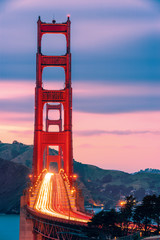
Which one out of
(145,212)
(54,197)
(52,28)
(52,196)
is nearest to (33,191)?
(52,196)

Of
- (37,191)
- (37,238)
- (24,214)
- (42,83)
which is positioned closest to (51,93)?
(42,83)

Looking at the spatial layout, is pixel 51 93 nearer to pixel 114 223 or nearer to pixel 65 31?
pixel 65 31

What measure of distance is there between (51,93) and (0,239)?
2997 inches

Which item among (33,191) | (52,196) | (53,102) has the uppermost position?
(53,102)

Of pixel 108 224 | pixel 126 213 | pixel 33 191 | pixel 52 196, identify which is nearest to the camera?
pixel 108 224

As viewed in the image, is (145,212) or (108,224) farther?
(145,212)

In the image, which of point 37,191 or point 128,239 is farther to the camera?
point 37,191

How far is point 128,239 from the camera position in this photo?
53594mm

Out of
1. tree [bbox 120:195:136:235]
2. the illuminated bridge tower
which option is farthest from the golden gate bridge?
tree [bbox 120:195:136:235]

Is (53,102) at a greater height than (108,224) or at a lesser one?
greater

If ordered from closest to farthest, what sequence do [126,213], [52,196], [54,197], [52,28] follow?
1. [126,213]
2. [54,197]
3. [52,196]
4. [52,28]

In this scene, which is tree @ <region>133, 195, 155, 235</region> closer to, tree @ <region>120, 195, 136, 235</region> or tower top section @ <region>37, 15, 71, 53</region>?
tree @ <region>120, 195, 136, 235</region>

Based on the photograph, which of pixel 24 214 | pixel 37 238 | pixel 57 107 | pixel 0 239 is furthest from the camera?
pixel 57 107

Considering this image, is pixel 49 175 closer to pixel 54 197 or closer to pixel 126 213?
pixel 54 197
